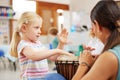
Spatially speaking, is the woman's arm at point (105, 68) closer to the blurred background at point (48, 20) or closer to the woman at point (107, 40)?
the woman at point (107, 40)

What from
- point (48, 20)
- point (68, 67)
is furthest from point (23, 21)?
point (48, 20)

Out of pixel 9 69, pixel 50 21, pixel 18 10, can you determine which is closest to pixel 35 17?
pixel 9 69

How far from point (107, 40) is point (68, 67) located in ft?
1.53

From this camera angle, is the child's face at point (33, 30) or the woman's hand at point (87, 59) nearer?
the woman's hand at point (87, 59)

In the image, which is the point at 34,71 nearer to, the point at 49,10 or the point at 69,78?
the point at 69,78

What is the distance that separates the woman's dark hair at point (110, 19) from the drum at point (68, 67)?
0.44m

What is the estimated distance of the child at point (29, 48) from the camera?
164cm

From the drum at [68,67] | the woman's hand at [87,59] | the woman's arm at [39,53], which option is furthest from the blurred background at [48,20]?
the woman's hand at [87,59]

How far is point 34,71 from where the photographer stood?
166 centimetres

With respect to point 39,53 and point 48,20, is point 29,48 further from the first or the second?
point 48,20

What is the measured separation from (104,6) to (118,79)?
33 cm

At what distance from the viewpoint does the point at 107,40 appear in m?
1.08

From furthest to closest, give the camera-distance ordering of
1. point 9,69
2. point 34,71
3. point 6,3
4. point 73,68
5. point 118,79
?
point 6,3, point 9,69, point 34,71, point 73,68, point 118,79

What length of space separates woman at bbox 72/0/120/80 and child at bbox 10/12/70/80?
56cm
